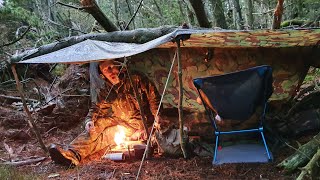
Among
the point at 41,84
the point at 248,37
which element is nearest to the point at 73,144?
the point at 248,37

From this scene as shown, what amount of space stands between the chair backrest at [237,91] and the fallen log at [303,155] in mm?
668

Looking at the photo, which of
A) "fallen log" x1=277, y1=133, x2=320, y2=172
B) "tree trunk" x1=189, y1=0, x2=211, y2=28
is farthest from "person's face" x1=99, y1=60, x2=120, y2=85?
"fallen log" x1=277, y1=133, x2=320, y2=172

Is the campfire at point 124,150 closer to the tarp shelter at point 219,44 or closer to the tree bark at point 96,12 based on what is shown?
the tarp shelter at point 219,44

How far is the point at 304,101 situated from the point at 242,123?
83 centimetres

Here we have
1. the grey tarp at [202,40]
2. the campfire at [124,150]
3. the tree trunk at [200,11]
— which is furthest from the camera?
the campfire at [124,150]

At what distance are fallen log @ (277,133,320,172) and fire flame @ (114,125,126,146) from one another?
2467mm

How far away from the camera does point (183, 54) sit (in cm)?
489

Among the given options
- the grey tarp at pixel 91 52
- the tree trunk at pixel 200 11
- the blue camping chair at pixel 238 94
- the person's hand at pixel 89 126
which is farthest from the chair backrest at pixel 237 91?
the person's hand at pixel 89 126

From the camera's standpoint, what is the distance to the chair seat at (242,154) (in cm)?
391

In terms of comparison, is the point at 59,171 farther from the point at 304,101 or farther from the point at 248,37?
the point at 304,101

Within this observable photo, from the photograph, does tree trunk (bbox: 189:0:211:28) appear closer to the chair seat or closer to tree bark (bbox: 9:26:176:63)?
tree bark (bbox: 9:26:176:63)

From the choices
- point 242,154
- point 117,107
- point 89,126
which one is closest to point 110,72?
point 117,107

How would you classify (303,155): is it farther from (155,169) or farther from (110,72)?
(110,72)

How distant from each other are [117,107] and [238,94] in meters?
2.19
